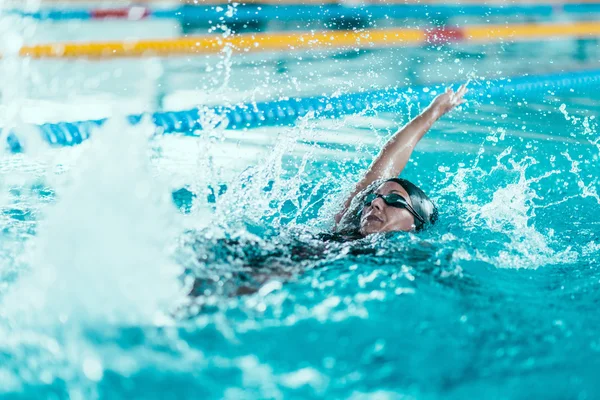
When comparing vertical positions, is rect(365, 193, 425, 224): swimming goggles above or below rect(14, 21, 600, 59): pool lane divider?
below

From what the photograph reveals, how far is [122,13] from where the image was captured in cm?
695

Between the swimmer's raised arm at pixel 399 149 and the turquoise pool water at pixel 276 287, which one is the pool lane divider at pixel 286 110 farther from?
the swimmer's raised arm at pixel 399 149

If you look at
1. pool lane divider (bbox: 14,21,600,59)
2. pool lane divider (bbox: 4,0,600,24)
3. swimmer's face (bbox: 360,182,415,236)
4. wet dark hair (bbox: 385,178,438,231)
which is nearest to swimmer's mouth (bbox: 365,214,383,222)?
swimmer's face (bbox: 360,182,415,236)

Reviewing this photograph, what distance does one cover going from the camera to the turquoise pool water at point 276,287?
1550 millimetres

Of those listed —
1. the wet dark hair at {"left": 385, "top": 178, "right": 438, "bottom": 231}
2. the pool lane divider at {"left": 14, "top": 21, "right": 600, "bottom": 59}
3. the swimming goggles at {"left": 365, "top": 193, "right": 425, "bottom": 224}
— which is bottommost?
the swimming goggles at {"left": 365, "top": 193, "right": 425, "bottom": 224}

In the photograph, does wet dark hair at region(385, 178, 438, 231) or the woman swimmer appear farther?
wet dark hair at region(385, 178, 438, 231)

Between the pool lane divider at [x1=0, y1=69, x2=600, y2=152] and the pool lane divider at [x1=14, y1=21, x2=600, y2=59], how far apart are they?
7.42 feet

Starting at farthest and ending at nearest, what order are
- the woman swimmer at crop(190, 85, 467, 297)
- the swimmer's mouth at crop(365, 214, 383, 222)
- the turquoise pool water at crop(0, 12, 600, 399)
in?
the swimmer's mouth at crop(365, 214, 383, 222) → the woman swimmer at crop(190, 85, 467, 297) → the turquoise pool water at crop(0, 12, 600, 399)

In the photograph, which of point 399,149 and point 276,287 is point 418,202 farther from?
point 276,287

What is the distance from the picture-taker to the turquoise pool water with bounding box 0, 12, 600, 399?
1.55m

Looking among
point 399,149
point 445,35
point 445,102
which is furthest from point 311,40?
point 399,149

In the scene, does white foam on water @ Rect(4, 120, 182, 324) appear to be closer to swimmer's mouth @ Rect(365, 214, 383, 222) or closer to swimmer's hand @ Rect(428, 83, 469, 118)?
swimmer's mouth @ Rect(365, 214, 383, 222)

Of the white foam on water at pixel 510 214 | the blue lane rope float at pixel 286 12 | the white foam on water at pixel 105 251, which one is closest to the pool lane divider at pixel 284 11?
the blue lane rope float at pixel 286 12

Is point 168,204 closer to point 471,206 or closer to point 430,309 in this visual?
point 430,309
